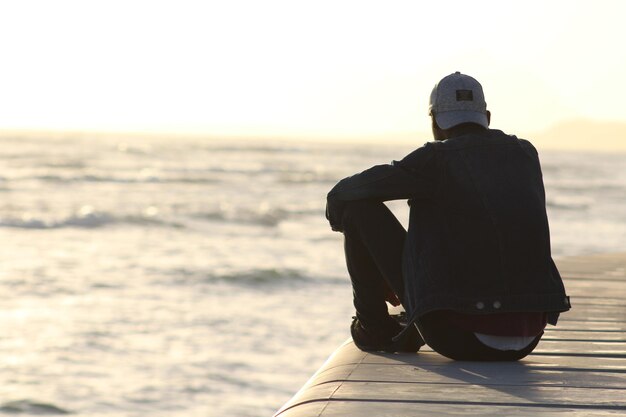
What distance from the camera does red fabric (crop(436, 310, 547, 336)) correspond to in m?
3.60

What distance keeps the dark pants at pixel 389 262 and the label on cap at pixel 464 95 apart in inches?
19.1

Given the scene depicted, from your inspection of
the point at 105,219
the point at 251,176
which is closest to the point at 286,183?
the point at 251,176

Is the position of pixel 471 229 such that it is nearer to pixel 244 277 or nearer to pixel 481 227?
pixel 481 227

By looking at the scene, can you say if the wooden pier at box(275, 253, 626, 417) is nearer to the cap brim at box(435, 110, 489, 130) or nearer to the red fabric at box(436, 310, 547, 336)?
the red fabric at box(436, 310, 547, 336)

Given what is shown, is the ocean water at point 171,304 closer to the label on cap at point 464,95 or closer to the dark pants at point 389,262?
the dark pants at point 389,262

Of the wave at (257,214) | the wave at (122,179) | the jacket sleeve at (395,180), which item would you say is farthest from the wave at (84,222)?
the jacket sleeve at (395,180)

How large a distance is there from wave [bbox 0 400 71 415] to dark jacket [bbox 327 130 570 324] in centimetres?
408

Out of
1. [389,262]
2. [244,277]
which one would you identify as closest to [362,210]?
[389,262]

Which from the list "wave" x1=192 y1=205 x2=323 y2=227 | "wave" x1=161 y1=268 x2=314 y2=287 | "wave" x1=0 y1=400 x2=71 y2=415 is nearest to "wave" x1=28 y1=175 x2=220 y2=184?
"wave" x1=192 y1=205 x2=323 y2=227

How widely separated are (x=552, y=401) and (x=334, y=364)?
942 millimetres

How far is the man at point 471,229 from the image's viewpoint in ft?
11.4

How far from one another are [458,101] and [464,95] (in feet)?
0.10

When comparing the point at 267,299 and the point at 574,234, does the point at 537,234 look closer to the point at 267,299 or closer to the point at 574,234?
the point at 267,299

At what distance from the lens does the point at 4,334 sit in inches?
368
